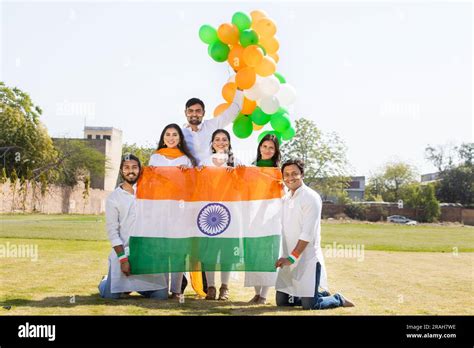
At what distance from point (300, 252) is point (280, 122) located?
2440 millimetres

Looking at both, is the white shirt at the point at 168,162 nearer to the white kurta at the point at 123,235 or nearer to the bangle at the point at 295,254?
the white kurta at the point at 123,235

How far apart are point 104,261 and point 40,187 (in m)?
35.7

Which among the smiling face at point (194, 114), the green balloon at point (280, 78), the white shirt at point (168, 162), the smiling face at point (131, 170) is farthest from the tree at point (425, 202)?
the smiling face at point (131, 170)

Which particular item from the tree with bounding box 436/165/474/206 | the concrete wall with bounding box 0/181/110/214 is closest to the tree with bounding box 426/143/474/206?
the tree with bounding box 436/165/474/206

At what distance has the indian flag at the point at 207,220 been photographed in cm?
747

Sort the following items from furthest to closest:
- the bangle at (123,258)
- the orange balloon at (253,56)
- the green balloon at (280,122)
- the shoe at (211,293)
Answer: the green balloon at (280,122) < the orange balloon at (253,56) < the shoe at (211,293) < the bangle at (123,258)

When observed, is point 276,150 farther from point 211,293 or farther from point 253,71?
point 211,293

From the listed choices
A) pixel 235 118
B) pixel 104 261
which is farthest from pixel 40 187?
pixel 235 118

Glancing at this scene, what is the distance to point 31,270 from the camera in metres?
10.2

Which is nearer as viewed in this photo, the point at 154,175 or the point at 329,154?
the point at 154,175

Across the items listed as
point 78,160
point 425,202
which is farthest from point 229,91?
point 78,160

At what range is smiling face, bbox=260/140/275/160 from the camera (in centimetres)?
766

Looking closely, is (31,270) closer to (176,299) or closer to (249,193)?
(176,299)

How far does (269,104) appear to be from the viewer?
852cm
